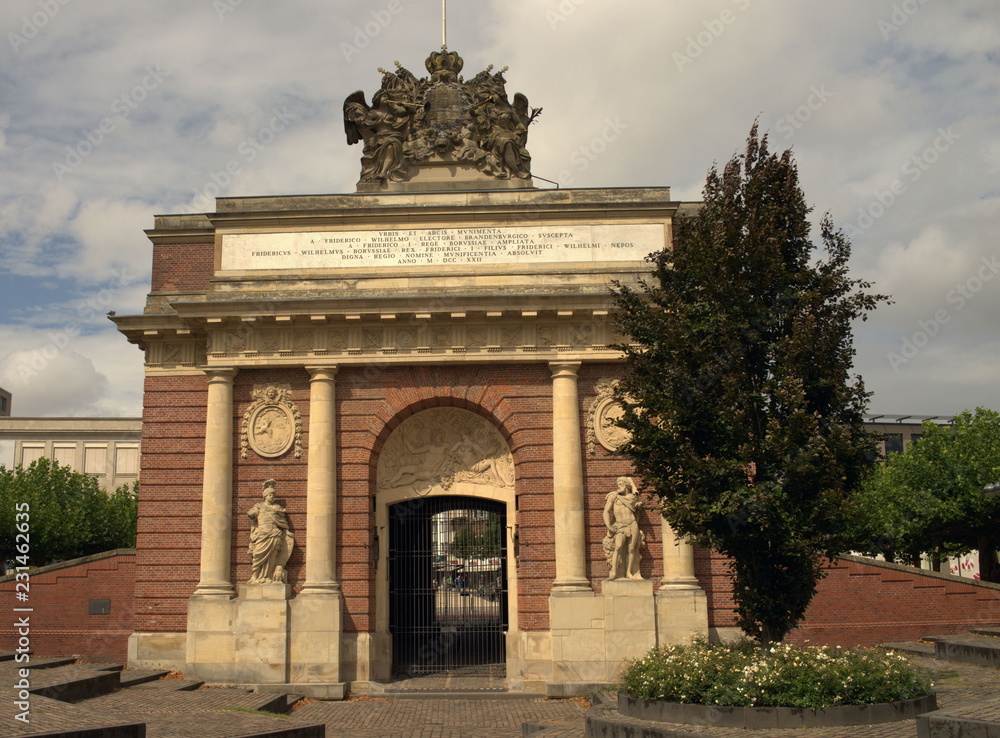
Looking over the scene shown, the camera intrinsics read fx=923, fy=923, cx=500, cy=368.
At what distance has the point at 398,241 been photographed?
74.5 ft

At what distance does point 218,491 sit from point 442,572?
19.5ft

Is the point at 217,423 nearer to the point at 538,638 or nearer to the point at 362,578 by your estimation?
the point at 362,578

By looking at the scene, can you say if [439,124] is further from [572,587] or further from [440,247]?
[572,587]

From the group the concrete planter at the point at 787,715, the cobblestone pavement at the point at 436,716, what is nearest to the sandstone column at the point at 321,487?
the cobblestone pavement at the point at 436,716

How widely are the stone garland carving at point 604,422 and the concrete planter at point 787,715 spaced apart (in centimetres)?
861

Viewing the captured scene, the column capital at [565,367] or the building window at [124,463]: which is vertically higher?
the building window at [124,463]

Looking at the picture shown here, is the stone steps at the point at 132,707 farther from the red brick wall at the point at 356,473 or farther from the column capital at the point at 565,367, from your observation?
the column capital at the point at 565,367

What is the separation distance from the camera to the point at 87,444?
7044 centimetres

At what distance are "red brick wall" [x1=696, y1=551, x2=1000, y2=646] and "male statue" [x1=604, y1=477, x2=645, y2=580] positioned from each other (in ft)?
15.4

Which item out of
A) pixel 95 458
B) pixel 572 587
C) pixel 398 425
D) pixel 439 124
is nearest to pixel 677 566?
pixel 572 587

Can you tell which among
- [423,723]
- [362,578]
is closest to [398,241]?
[362,578]

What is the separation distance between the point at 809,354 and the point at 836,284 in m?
1.42

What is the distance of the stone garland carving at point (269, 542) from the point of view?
20.9 m

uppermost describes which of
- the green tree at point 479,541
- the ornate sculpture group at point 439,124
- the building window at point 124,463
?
the ornate sculpture group at point 439,124
